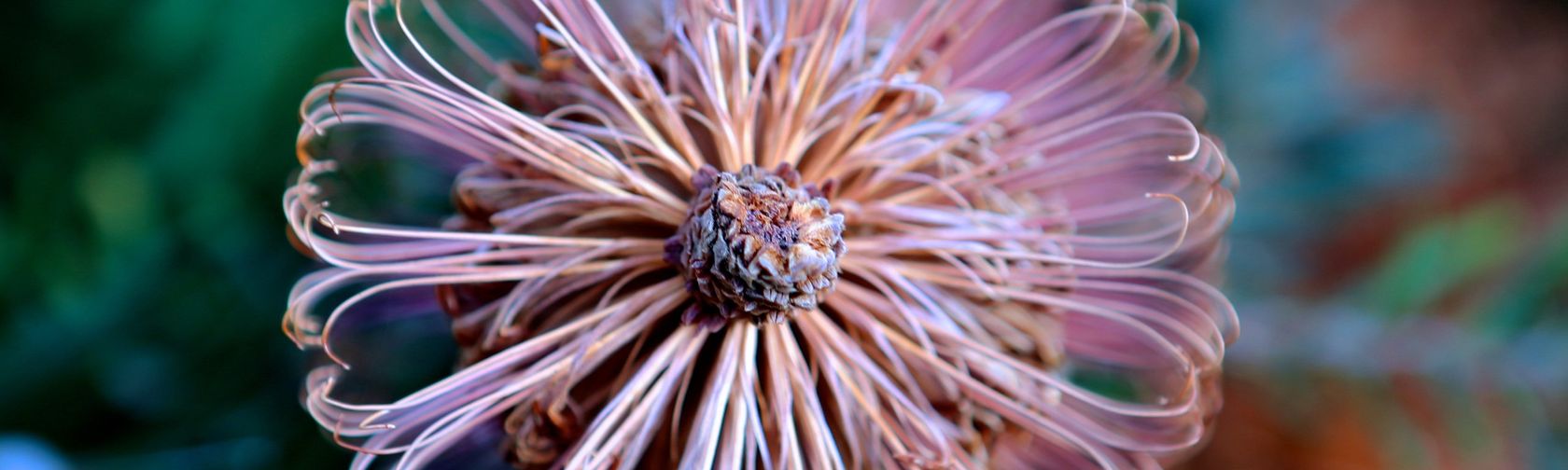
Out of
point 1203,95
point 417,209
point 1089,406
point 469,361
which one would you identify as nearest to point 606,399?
point 469,361

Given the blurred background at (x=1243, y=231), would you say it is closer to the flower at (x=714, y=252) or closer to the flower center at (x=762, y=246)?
the flower at (x=714, y=252)

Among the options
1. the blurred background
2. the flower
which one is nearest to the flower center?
the flower

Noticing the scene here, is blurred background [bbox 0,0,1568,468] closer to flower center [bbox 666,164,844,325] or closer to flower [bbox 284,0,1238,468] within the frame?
flower [bbox 284,0,1238,468]

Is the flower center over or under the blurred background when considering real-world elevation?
over

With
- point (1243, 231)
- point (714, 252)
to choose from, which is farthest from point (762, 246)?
point (1243, 231)

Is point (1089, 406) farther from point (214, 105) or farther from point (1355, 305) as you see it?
point (214, 105)

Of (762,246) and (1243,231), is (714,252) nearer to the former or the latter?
(762,246)

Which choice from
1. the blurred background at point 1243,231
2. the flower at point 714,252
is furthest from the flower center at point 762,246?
the blurred background at point 1243,231

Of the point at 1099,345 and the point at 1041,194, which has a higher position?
the point at 1041,194
